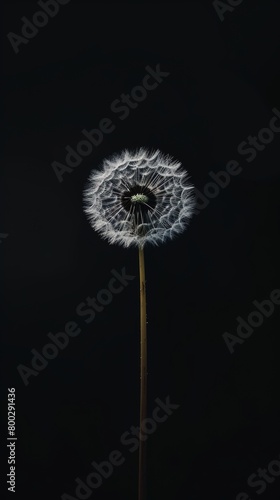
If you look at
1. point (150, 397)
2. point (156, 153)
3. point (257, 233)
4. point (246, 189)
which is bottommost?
point (150, 397)

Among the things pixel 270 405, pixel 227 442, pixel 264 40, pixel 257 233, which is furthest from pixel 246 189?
pixel 227 442

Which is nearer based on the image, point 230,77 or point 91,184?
point 91,184

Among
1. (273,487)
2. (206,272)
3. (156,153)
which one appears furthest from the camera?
(206,272)

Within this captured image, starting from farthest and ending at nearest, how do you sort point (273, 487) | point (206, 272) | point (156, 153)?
point (206, 272), point (273, 487), point (156, 153)

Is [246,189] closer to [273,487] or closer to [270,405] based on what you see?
[270,405]

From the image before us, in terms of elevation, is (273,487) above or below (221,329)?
below
